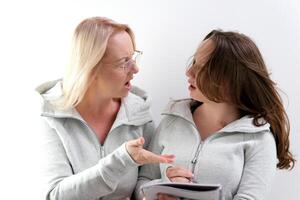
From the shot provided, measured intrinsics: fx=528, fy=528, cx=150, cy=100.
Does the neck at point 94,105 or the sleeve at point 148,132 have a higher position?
the neck at point 94,105

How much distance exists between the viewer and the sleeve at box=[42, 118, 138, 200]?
167 centimetres

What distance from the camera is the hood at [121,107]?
1.82 meters

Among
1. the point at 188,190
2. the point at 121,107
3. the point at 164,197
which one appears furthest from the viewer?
the point at 121,107

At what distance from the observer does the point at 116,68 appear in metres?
1.81

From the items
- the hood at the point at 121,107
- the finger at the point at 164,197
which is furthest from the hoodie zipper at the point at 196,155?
the hood at the point at 121,107

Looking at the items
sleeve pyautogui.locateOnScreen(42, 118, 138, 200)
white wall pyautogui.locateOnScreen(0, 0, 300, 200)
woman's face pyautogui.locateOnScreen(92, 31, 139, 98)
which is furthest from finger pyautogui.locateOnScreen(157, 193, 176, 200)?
A: white wall pyautogui.locateOnScreen(0, 0, 300, 200)

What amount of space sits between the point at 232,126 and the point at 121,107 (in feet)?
1.34

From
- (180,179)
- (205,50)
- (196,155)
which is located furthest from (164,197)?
(205,50)

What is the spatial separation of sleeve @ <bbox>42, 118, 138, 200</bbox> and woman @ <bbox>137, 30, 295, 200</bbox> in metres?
0.17

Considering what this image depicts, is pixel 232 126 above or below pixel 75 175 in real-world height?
above

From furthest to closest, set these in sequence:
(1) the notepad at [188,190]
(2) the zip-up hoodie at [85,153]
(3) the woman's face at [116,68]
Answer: (3) the woman's face at [116,68] → (2) the zip-up hoodie at [85,153] → (1) the notepad at [188,190]

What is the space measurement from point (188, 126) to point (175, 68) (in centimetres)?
33

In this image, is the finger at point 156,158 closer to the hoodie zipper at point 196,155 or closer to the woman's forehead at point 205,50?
the hoodie zipper at point 196,155

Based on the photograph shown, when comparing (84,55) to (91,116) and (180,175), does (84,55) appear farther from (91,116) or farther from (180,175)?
(180,175)
